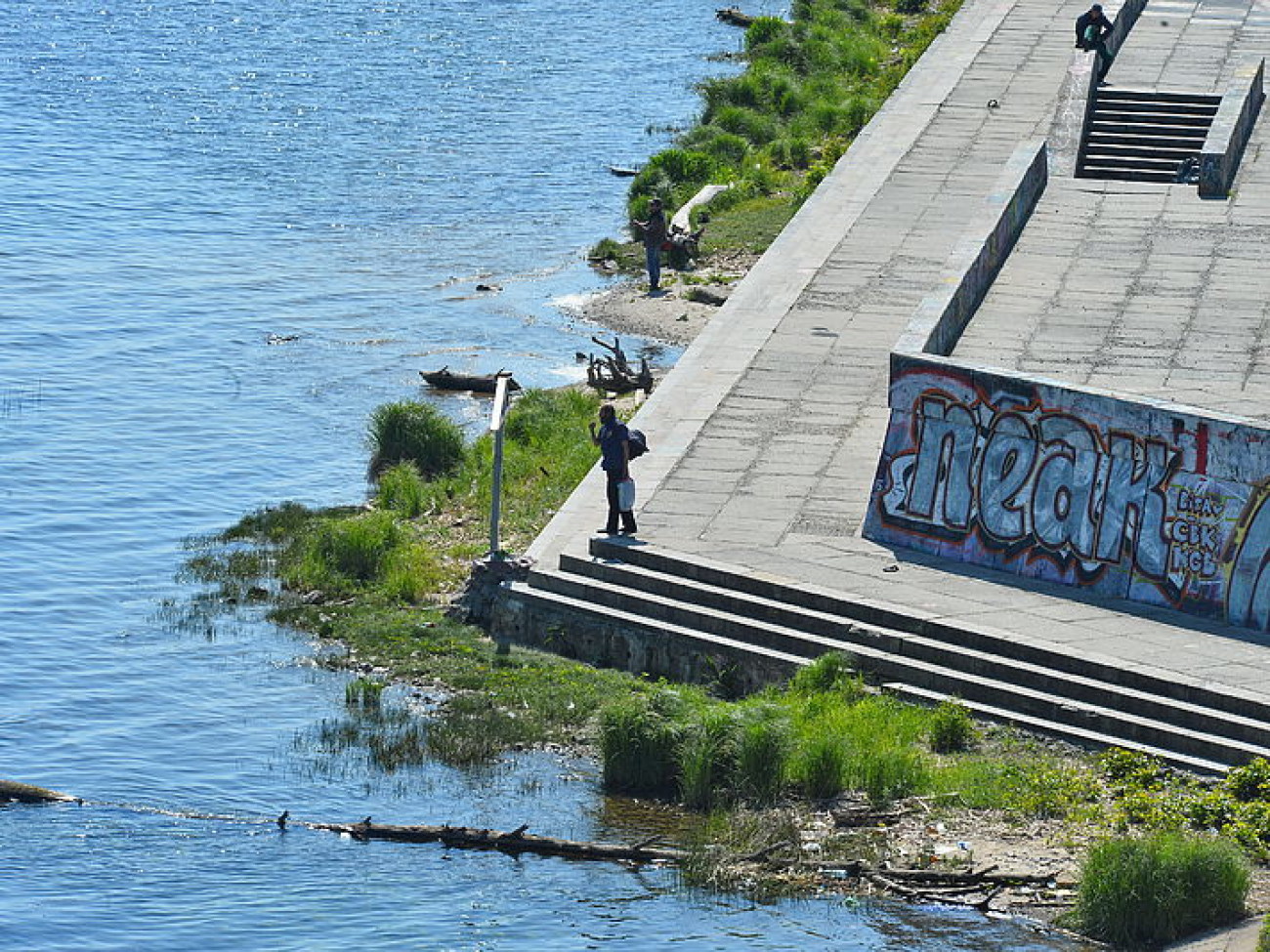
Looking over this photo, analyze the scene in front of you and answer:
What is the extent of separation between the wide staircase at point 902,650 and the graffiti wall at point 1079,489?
169cm

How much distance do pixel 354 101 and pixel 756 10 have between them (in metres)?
13.5

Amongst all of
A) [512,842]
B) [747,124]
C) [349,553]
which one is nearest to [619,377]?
[349,553]

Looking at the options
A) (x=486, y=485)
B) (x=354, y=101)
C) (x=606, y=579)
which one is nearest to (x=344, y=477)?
(x=486, y=485)

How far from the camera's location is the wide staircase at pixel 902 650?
19234 millimetres

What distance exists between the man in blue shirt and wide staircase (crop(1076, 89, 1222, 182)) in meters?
12.8

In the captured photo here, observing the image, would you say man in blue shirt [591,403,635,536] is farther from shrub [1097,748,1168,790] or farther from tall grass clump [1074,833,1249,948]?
tall grass clump [1074,833,1249,948]

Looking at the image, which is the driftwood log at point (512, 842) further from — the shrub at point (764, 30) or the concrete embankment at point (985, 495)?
the shrub at point (764, 30)

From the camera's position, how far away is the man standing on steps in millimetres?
35656

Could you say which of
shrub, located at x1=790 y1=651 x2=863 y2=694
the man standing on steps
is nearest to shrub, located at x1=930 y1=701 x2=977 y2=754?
shrub, located at x1=790 y1=651 x2=863 y2=694

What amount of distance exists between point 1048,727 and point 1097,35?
61.8 feet

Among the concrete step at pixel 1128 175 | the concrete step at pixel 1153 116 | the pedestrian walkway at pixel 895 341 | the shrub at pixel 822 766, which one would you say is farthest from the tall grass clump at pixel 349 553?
the concrete step at pixel 1153 116

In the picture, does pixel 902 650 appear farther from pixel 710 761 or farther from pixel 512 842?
pixel 512 842

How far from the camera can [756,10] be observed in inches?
2434

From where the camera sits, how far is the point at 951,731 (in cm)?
1959
